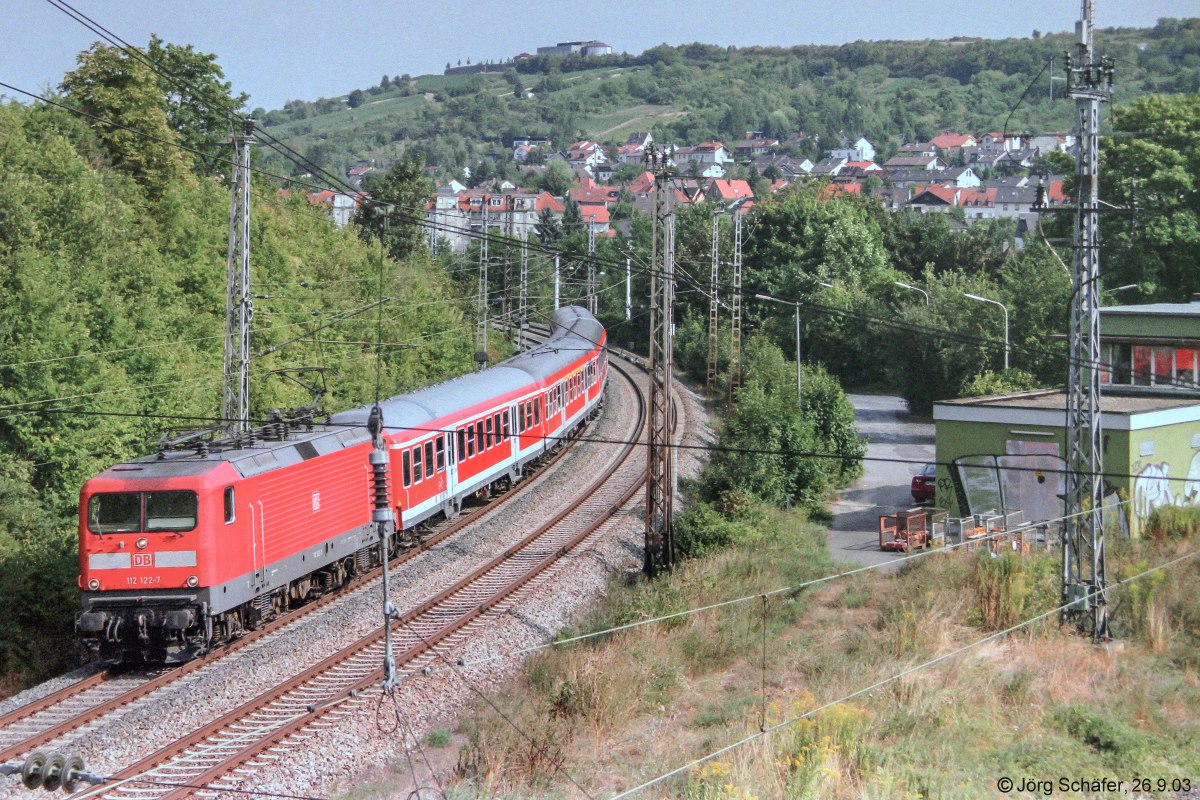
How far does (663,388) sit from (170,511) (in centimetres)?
926

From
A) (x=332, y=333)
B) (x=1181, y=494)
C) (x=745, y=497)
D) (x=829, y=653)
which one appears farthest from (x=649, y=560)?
(x=332, y=333)

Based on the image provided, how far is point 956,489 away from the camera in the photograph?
26.1 metres

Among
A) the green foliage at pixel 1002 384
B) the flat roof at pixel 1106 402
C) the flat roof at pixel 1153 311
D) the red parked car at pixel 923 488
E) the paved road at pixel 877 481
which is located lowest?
the paved road at pixel 877 481

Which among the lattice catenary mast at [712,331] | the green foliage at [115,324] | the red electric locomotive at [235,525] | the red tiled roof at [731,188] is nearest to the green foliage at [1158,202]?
the lattice catenary mast at [712,331]

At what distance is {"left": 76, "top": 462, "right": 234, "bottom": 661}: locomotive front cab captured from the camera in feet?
49.3

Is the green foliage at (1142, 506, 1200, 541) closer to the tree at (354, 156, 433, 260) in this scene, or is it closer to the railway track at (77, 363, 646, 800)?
the railway track at (77, 363, 646, 800)

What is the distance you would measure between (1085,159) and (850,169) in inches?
7412

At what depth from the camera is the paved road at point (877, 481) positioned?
24.6 metres

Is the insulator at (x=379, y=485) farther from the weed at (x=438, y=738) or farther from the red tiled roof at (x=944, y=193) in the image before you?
the red tiled roof at (x=944, y=193)

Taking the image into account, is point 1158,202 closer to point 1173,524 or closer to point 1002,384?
point 1002,384

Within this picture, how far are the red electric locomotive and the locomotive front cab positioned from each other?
0.04 feet

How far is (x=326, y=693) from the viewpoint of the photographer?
14.3 meters

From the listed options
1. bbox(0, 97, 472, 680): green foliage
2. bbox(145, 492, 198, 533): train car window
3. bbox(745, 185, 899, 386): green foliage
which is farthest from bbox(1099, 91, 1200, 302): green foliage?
bbox(145, 492, 198, 533): train car window

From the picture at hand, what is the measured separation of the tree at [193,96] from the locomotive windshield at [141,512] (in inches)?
1454
